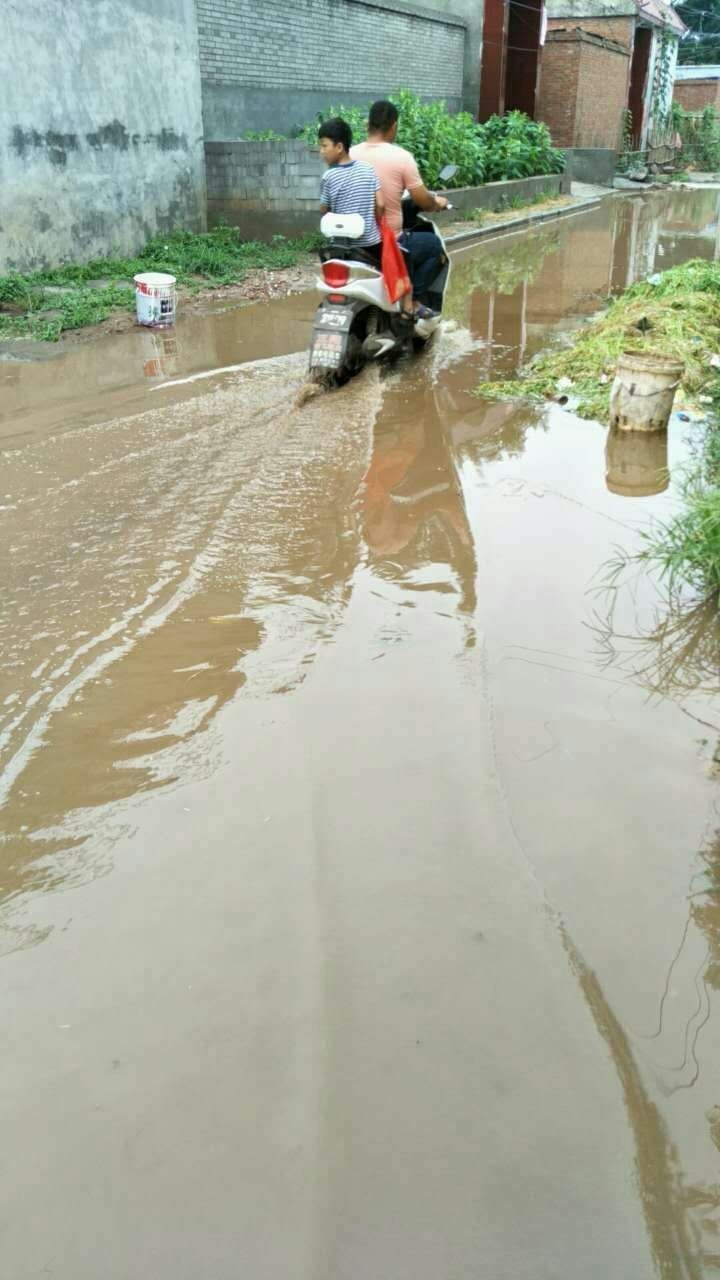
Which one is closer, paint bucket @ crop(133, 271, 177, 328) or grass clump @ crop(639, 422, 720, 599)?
grass clump @ crop(639, 422, 720, 599)

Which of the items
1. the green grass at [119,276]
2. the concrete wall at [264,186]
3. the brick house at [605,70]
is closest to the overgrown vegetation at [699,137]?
the brick house at [605,70]

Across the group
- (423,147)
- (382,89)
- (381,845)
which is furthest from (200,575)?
(382,89)

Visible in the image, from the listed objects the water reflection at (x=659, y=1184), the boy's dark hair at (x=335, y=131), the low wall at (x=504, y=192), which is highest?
the boy's dark hair at (x=335, y=131)

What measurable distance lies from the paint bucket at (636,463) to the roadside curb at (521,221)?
995 cm

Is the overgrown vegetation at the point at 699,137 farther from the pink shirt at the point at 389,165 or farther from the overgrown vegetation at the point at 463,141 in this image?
the pink shirt at the point at 389,165

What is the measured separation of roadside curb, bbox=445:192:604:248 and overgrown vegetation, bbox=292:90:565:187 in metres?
0.96

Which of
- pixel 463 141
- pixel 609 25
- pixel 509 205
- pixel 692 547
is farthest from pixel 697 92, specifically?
pixel 692 547

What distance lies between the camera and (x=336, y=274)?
6754mm

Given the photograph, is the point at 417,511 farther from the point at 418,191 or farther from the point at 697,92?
the point at 697,92

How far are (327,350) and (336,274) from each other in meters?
0.53

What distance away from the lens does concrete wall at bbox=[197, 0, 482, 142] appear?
14.5 metres

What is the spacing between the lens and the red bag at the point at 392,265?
7070 millimetres

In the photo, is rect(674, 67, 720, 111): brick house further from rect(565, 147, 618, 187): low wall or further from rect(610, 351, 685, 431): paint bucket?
rect(610, 351, 685, 431): paint bucket

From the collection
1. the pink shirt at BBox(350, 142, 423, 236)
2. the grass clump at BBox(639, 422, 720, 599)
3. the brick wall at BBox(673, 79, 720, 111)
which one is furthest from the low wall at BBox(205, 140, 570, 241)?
the brick wall at BBox(673, 79, 720, 111)
